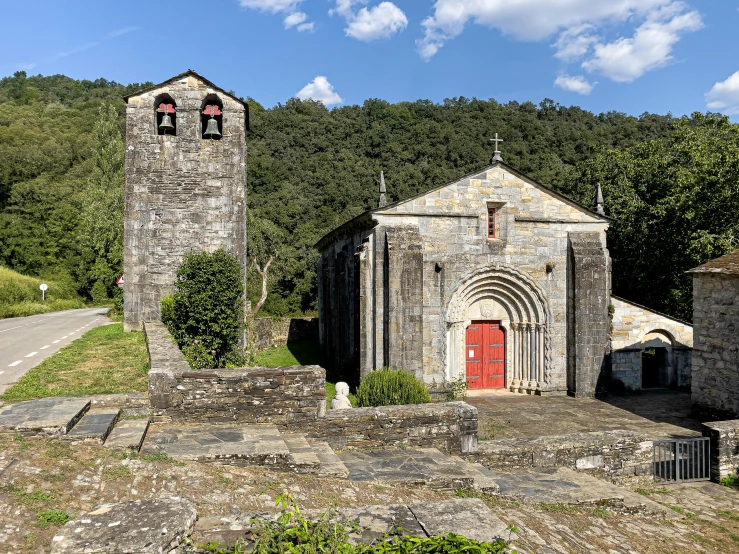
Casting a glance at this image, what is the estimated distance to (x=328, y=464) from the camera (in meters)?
6.13

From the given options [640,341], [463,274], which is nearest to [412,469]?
[463,274]

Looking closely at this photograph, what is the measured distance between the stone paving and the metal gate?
90 centimetres

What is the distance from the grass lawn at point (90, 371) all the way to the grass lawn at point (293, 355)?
7479 mm

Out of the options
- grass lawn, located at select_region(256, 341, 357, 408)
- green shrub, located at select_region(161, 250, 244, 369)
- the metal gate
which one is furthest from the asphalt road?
the metal gate

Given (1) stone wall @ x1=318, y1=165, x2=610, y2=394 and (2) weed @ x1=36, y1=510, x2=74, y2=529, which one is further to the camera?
(1) stone wall @ x1=318, y1=165, x2=610, y2=394

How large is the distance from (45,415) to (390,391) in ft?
24.7

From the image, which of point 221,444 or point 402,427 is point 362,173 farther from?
point 221,444

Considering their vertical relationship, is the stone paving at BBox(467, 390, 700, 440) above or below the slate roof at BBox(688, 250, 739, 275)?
below

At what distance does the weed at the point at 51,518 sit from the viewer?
381 cm

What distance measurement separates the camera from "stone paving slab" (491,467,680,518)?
685 cm

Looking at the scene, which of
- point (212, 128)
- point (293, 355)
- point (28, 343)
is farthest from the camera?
point (293, 355)

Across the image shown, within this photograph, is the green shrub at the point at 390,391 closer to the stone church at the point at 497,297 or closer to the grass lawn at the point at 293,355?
the stone church at the point at 497,297

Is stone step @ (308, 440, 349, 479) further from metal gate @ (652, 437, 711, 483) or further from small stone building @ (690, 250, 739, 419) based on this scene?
small stone building @ (690, 250, 739, 419)

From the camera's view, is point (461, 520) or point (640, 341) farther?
point (640, 341)
